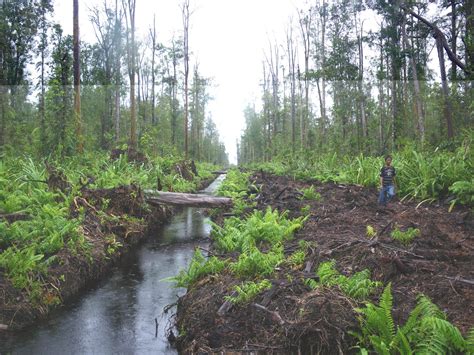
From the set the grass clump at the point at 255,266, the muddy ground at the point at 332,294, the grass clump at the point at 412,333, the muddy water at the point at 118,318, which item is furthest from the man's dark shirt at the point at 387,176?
the grass clump at the point at 412,333

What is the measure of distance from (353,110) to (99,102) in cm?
2085

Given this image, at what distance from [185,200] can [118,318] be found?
6513mm

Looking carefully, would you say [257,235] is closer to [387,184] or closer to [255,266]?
[255,266]

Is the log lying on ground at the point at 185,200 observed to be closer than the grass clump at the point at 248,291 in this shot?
No

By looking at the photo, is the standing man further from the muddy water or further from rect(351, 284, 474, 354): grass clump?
rect(351, 284, 474, 354): grass clump

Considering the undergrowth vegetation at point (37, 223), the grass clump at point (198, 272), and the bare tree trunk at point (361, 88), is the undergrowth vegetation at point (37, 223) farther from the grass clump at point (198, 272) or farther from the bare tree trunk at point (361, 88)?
the bare tree trunk at point (361, 88)

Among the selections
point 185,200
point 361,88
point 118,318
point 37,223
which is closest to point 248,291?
point 118,318

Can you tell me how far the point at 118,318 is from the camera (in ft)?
20.4

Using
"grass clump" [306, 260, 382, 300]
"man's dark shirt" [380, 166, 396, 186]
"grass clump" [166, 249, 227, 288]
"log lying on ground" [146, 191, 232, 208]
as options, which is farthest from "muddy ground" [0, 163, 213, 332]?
"man's dark shirt" [380, 166, 396, 186]

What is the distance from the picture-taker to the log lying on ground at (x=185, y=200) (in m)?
12.6

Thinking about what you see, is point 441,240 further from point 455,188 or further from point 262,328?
point 262,328

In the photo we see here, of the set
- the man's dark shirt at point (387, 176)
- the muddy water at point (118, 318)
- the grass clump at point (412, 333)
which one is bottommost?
the muddy water at point (118, 318)

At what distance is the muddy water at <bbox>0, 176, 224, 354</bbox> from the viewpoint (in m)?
5.32

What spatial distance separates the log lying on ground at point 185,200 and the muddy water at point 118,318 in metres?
3.09
